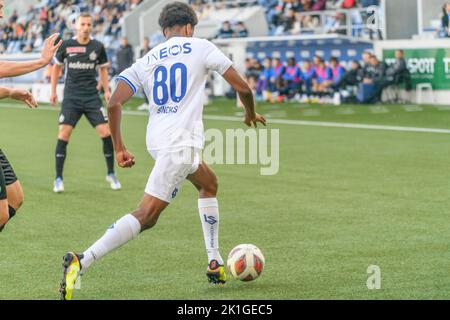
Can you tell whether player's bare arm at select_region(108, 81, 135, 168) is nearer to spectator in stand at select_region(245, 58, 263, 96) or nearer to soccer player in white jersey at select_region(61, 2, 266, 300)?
soccer player in white jersey at select_region(61, 2, 266, 300)

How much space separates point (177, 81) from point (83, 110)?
268 inches

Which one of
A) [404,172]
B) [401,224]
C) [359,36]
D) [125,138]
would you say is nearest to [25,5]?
[359,36]

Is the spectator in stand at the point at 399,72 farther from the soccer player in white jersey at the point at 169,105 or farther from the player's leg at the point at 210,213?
the soccer player in white jersey at the point at 169,105

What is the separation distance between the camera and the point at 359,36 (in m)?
32.4

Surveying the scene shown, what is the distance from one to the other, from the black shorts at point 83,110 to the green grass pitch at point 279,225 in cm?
97

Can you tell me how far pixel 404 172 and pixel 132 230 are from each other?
850 cm

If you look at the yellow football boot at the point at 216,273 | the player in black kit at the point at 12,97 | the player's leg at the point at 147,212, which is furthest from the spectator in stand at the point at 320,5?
the player's leg at the point at 147,212

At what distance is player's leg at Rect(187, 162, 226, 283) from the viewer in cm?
820

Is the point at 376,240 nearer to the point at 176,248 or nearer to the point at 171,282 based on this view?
the point at 176,248

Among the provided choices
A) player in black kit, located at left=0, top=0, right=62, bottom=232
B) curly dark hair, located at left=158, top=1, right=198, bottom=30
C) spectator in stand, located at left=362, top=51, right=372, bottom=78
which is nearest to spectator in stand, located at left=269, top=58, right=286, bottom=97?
spectator in stand, located at left=362, top=51, right=372, bottom=78

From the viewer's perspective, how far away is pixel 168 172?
25.7ft

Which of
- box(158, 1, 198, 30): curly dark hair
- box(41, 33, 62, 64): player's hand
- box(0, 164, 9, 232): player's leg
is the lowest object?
box(0, 164, 9, 232): player's leg

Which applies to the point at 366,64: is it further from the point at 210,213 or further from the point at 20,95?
the point at 20,95

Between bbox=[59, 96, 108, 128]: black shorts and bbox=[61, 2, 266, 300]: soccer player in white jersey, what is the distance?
6.52 meters
